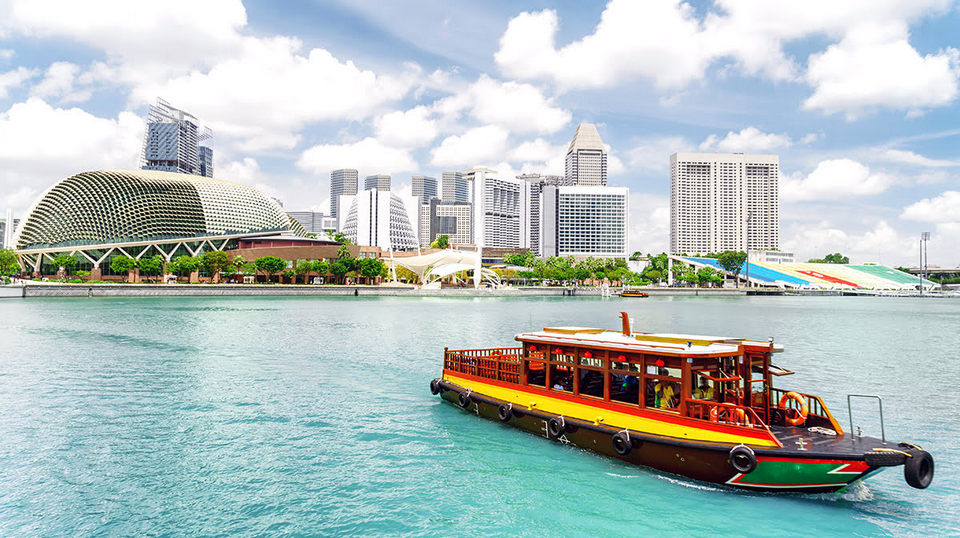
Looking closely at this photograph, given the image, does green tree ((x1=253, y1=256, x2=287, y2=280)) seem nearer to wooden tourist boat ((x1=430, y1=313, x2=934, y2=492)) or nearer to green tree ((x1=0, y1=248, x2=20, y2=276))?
green tree ((x1=0, y1=248, x2=20, y2=276))

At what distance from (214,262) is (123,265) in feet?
63.6

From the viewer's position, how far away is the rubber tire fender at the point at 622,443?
14422mm

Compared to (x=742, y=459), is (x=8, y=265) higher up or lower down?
higher up

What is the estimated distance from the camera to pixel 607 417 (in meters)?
15.2

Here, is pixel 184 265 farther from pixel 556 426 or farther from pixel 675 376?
pixel 675 376

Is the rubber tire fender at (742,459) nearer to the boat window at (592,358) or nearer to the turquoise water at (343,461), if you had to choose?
the turquoise water at (343,461)

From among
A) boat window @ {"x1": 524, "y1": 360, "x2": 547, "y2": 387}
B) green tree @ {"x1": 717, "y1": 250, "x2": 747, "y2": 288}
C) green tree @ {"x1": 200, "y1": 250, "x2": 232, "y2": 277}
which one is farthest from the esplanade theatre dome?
boat window @ {"x1": 524, "y1": 360, "x2": 547, "y2": 387}

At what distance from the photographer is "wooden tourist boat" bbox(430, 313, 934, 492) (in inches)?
483

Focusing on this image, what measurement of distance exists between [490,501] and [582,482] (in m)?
2.41

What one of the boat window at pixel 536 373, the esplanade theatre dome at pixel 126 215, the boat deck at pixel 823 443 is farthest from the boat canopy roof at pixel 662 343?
the esplanade theatre dome at pixel 126 215

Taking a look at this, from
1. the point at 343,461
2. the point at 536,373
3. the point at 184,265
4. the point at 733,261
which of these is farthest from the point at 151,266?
the point at 733,261

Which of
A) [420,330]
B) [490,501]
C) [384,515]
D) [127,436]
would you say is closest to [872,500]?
[490,501]

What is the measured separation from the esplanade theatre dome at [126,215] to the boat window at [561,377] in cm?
14317

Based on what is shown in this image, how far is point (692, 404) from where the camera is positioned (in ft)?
44.7
